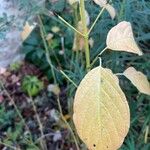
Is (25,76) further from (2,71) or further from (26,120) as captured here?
(26,120)

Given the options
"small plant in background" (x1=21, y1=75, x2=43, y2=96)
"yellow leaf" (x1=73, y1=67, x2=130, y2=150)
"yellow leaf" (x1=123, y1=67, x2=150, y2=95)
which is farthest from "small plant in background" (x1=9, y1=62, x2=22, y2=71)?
"yellow leaf" (x1=73, y1=67, x2=130, y2=150)

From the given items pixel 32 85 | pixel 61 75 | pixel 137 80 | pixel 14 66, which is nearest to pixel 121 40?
pixel 137 80

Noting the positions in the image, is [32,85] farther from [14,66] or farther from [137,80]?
[137,80]

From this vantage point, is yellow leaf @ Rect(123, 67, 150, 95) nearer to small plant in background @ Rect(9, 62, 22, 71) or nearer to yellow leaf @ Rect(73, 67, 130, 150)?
yellow leaf @ Rect(73, 67, 130, 150)

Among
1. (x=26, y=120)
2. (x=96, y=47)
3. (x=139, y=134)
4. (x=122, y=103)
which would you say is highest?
(x=122, y=103)

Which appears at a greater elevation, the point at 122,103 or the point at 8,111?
the point at 122,103

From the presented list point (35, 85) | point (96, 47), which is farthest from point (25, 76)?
point (96, 47)
